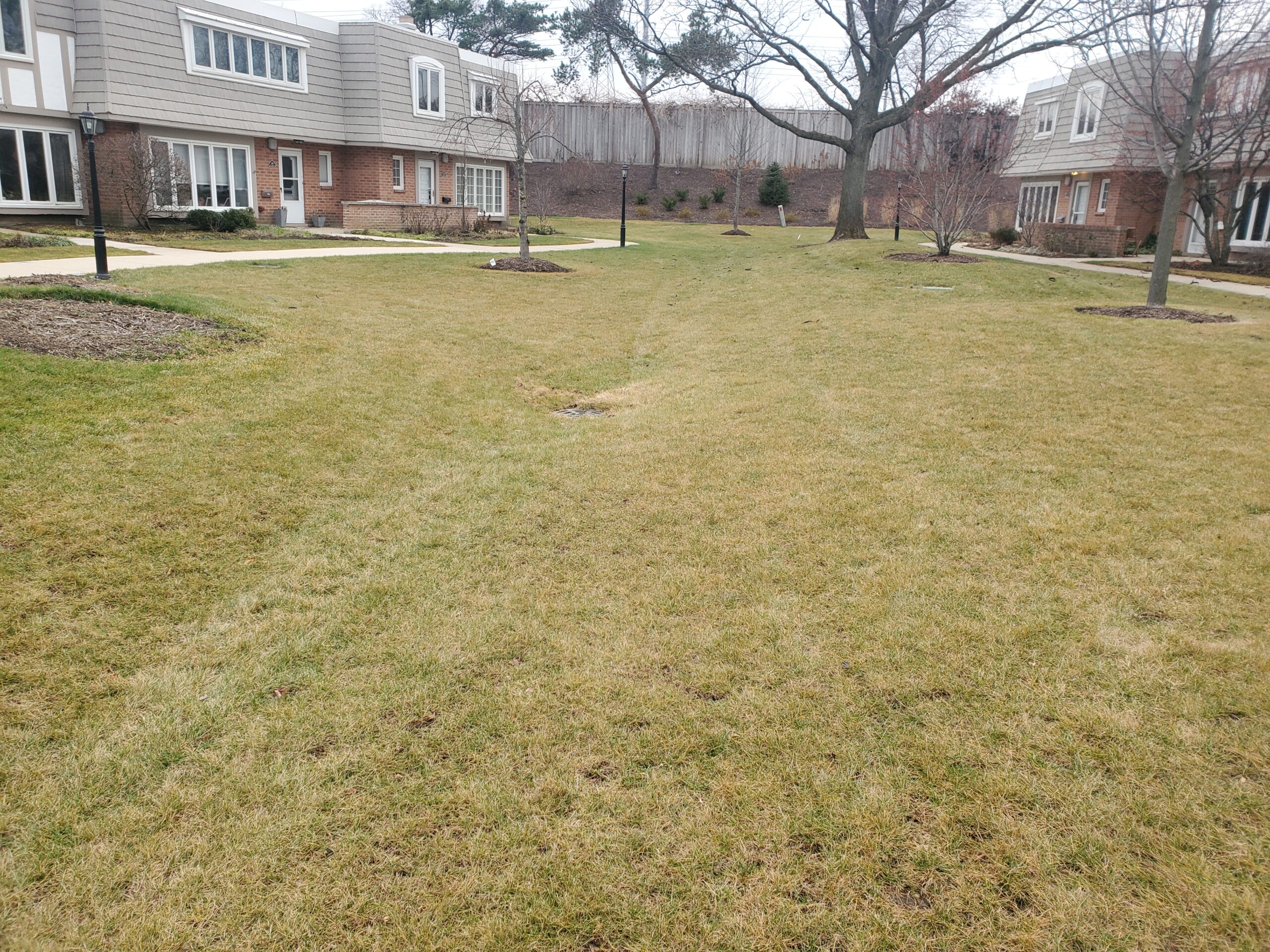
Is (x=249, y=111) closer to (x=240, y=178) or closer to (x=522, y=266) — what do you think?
(x=240, y=178)

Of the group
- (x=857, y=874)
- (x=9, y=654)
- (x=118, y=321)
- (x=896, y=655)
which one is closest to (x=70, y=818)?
(x=9, y=654)

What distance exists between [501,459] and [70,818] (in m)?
3.58

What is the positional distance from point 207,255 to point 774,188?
89.3ft

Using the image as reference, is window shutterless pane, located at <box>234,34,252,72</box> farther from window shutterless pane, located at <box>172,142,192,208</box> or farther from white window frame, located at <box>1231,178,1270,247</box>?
white window frame, located at <box>1231,178,1270,247</box>

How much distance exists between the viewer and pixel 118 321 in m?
7.34

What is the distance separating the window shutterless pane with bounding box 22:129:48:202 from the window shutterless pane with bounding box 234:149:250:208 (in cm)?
461

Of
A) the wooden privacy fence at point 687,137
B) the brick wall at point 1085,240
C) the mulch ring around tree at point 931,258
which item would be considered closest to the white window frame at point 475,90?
the wooden privacy fence at point 687,137

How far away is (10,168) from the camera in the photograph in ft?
60.7

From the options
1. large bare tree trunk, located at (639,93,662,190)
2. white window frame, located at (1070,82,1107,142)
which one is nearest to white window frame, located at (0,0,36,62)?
large bare tree trunk, located at (639,93,662,190)

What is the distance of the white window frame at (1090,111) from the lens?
1051 inches

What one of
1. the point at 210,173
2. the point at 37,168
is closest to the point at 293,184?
the point at 210,173

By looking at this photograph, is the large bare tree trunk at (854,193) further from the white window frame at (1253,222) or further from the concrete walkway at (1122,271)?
the white window frame at (1253,222)

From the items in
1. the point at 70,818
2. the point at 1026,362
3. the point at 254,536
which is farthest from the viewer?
the point at 1026,362

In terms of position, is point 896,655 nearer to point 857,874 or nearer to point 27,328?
point 857,874
